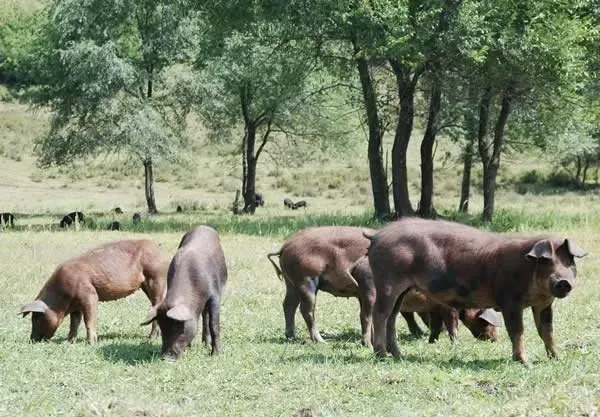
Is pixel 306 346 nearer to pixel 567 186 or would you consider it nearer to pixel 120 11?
pixel 120 11

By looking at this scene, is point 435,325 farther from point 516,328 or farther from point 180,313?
point 180,313

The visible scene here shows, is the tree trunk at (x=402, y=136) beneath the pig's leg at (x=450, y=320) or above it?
above

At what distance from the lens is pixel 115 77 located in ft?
111

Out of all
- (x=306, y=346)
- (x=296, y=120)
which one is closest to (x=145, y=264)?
(x=306, y=346)

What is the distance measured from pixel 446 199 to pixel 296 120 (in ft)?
34.5

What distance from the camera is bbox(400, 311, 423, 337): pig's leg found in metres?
10.9

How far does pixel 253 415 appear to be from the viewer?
7.02 m

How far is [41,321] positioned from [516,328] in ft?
16.5

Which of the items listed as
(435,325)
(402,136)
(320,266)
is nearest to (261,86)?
(402,136)

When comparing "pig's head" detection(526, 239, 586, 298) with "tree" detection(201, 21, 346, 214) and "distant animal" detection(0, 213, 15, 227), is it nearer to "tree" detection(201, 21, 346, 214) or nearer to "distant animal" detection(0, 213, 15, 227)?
"tree" detection(201, 21, 346, 214)

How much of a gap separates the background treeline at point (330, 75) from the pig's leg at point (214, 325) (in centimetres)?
1330

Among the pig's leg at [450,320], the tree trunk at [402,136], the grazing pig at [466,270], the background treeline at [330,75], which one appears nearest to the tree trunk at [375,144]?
the background treeline at [330,75]

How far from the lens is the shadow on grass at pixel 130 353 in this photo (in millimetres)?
8930

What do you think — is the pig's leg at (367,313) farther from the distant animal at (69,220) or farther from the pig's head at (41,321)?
the distant animal at (69,220)
